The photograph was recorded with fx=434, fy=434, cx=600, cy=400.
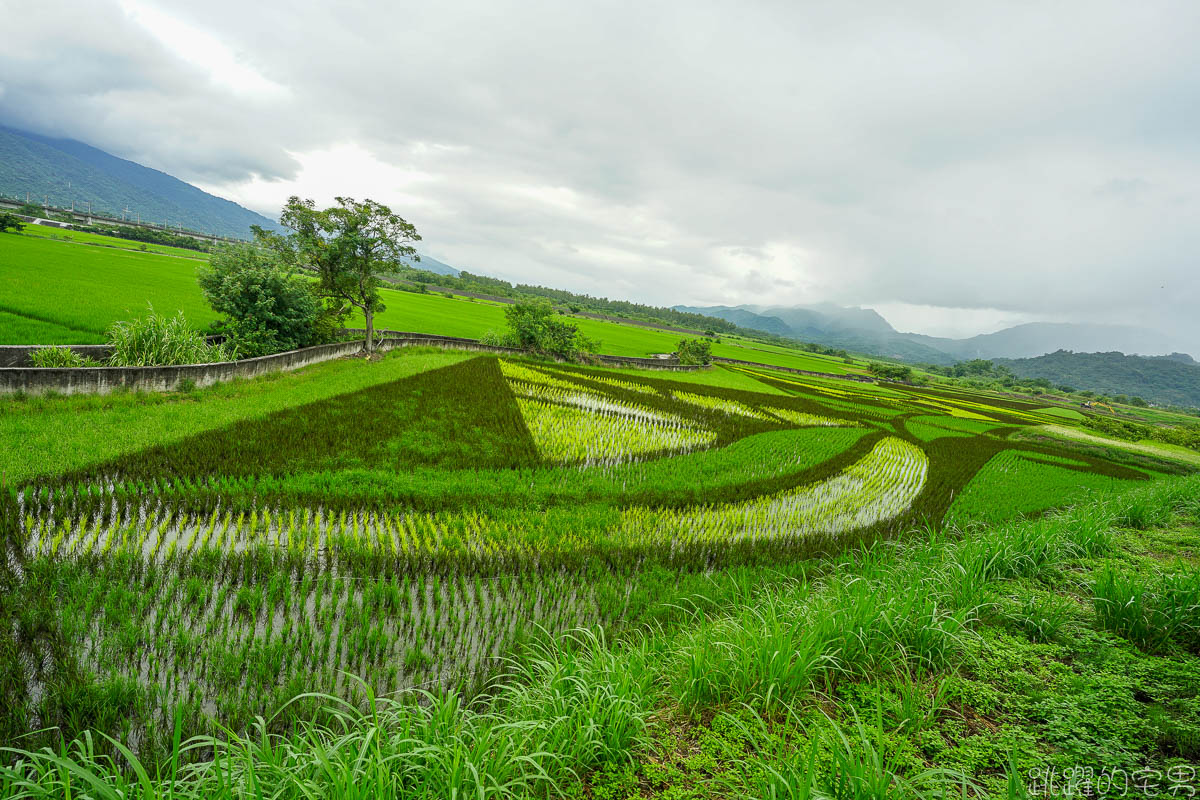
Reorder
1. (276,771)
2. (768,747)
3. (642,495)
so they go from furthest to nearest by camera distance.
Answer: (642,495) → (768,747) → (276,771)

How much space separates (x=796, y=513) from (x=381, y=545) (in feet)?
27.9

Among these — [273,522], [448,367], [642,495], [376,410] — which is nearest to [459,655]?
[273,522]

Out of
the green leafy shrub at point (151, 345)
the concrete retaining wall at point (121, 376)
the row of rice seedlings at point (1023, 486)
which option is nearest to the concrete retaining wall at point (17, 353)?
the green leafy shrub at point (151, 345)

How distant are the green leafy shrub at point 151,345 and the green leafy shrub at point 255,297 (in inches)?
141

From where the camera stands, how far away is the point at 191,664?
402 cm

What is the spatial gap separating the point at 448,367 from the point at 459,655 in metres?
20.4

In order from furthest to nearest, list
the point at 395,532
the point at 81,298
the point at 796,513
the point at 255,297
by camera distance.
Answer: the point at 81,298 → the point at 255,297 → the point at 796,513 → the point at 395,532

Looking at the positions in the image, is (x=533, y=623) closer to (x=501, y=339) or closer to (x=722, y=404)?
(x=722, y=404)

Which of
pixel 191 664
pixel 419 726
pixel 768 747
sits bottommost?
pixel 191 664

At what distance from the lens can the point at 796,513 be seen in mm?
9930

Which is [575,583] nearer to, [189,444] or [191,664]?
[191,664]

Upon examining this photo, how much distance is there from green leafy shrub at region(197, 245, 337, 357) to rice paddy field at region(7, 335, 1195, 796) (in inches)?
160

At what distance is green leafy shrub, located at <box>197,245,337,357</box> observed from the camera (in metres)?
17.3

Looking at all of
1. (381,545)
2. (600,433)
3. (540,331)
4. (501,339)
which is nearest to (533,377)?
(600,433)
